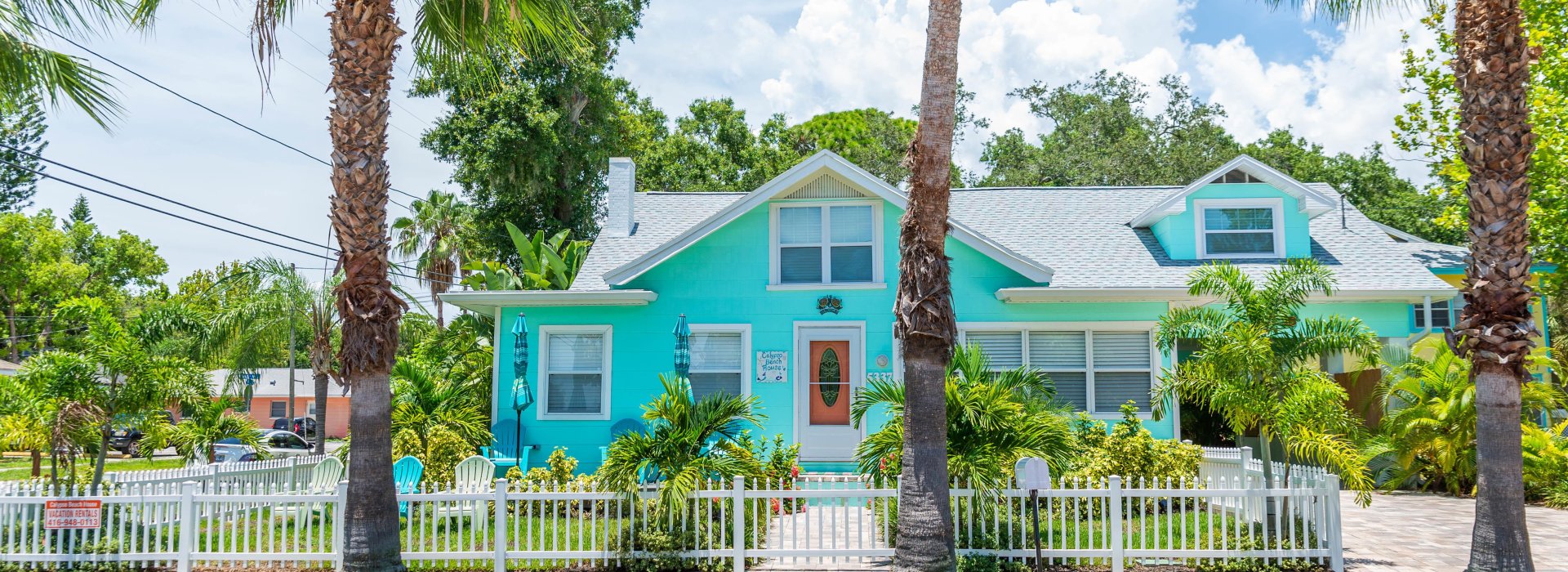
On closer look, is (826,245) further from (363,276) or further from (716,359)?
(363,276)

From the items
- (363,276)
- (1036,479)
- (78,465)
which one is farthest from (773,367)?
(78,465)

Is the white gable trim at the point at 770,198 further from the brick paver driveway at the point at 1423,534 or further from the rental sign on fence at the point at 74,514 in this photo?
the rental sign on fence at the point at 74,514

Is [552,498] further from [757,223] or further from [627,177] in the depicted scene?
[627,177]

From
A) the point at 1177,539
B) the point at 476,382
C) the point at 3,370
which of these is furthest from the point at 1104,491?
the point at 3,370

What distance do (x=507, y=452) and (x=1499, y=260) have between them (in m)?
12.9

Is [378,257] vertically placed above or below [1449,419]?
above

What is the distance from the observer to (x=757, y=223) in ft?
52.3

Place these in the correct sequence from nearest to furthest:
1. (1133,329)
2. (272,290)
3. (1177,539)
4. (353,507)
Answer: (353,507), (1177,539), (1133,329), (272,290)

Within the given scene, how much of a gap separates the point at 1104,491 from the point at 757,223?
25.9ft

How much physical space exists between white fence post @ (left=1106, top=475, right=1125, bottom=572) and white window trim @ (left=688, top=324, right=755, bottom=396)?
7130 mm

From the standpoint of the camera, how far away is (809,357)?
15656 millimetres

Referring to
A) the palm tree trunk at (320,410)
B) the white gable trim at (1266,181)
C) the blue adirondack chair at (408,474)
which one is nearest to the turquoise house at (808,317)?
the white gable trim at (1266,181)

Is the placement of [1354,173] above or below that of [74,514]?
above

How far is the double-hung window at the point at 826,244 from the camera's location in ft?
51.8
